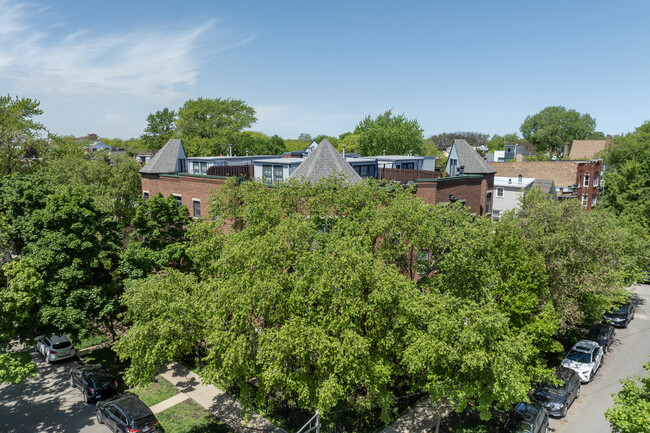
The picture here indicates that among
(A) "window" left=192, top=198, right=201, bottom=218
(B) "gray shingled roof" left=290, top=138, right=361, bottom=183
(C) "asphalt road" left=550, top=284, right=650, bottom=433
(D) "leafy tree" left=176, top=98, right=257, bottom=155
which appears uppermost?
(D) "leafy tree" left=176, top=98, right=257, bottom=155

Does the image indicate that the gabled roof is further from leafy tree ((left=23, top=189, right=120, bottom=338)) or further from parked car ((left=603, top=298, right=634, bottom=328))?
leafy tree ((left=23, top=189, right=120, bottom=338))

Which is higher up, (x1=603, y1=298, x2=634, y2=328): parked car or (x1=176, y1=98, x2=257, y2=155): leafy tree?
(x1=176, y1=98, x2=257, y2=155): leafy tree

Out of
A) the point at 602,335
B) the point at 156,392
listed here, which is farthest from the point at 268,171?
the point at 602,335

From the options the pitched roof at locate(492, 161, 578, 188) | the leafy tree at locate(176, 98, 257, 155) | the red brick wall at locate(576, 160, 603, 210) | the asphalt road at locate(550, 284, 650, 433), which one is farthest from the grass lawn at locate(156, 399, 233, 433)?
the leafy tree at locate(176, 98, 257, 155)

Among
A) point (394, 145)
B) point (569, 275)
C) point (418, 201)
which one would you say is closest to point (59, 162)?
point (418, 201)

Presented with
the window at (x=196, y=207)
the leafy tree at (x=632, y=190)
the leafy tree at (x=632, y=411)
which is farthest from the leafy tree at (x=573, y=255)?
the leafy tree at (x=632, y=190)

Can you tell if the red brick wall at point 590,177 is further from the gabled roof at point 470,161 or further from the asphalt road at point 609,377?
the gabled roof at point 470,161
